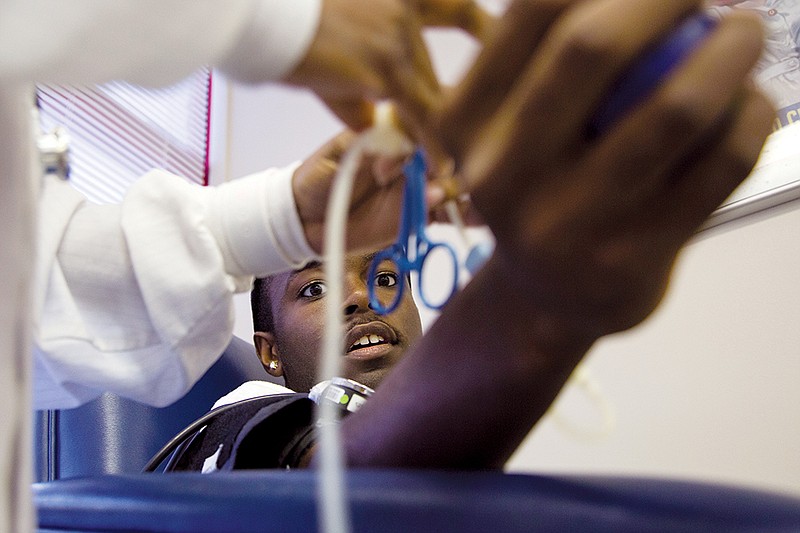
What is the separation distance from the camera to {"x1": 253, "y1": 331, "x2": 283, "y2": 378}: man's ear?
54.0 inches

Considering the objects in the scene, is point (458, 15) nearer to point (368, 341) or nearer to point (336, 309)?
point (336, 309)

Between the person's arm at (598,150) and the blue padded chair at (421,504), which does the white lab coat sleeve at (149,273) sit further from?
the person's arm at (598,150)

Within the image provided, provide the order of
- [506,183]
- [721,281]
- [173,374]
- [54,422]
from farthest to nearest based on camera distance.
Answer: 1. [721,281]
2. [54,422]
3. [173,374]
4. [506,183]

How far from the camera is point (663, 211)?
1.04 ft

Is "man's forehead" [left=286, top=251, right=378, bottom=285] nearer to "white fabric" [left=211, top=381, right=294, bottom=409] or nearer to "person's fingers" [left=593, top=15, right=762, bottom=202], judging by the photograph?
"white fabric" [left=211, top=381, right=294, bottom=409]

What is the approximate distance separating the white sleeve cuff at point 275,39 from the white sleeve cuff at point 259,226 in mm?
262

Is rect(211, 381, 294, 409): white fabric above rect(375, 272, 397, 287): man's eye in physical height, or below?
below

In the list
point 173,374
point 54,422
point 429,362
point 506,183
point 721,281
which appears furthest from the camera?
point 721,281

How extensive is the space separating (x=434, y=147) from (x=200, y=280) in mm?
281

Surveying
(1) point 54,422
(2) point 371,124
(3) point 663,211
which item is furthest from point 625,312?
(1) point 54,422

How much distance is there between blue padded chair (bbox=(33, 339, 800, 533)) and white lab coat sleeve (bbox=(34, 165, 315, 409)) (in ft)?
0.49

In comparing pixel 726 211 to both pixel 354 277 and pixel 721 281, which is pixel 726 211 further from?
pixel 354 277

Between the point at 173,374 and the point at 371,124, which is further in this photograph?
the point at 173,374

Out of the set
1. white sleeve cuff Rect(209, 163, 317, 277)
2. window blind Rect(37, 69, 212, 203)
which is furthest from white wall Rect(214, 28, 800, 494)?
window blind Rect(37, 69, 212, 203)
